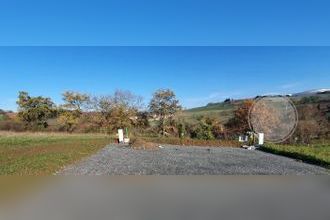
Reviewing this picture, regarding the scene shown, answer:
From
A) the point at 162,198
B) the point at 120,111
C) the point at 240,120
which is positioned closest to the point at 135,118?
the point at 120,111

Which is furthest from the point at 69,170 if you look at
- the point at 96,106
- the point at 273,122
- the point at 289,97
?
the point at 96,106

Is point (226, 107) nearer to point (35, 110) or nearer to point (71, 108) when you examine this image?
point (71, 108)

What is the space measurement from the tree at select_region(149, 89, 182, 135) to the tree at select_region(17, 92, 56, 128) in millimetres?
5275

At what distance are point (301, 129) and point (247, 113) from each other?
2471 millimetres

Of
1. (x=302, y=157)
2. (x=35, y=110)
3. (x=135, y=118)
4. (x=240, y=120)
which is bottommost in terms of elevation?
(x=302, y=157)

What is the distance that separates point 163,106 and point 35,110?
622cm

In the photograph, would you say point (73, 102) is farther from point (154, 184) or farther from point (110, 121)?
point (154, 184)

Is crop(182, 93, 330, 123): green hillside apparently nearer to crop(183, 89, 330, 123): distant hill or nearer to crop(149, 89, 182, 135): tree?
crop(183, 89, 330, 123): distant hill

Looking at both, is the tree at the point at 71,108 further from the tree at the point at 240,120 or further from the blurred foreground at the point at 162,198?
the blurred foreground at the point at 162,198

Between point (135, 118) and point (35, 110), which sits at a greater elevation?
point (35, 110)

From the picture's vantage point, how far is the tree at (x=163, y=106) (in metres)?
14.6

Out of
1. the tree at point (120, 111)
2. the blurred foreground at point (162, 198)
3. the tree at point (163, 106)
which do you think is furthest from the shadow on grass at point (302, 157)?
the tree at point (120, 111)

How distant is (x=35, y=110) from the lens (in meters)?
16.4

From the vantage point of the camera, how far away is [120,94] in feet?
49.8
